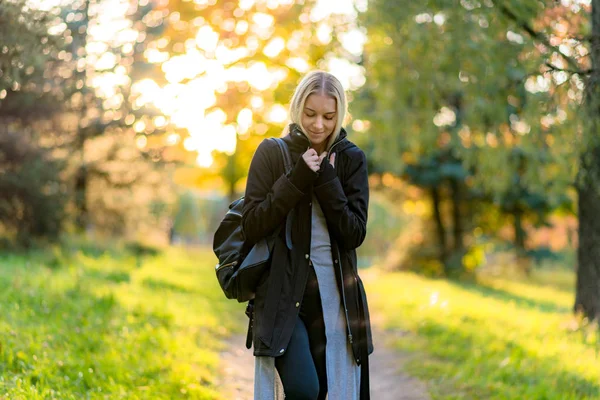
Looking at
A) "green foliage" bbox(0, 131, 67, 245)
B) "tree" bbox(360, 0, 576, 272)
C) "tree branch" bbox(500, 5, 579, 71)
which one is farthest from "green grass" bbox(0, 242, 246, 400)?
"tree branch" bbox(500, 5, 579, 71)

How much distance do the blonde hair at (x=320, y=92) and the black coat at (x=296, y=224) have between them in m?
0.07

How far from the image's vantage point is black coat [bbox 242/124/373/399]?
3.00m

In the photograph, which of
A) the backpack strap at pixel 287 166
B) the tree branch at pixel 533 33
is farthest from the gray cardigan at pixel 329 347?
the tree branch at pixel 533 33

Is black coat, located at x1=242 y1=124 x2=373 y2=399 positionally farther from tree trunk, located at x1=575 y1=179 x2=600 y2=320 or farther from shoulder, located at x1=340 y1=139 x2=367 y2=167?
tree trunk, located at x1=575 y1=179 x2=600 y2=320

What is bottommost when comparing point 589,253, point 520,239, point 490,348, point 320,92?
point 520,239

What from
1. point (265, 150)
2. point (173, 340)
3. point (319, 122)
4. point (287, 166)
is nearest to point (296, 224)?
point (287, 166)

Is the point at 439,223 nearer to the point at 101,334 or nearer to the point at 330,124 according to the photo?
the point at 101,334

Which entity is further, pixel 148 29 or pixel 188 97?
pixel 188 97

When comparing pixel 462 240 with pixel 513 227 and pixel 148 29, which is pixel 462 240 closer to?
pixel 513 227

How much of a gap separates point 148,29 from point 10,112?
3.56 metres

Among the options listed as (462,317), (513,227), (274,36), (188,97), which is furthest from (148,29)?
(513,227)

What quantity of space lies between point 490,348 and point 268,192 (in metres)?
4.43

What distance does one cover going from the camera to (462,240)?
1808 cm

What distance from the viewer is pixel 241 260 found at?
3121 mm
